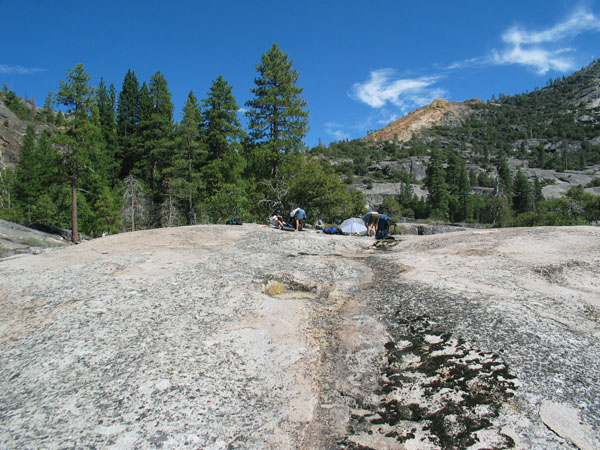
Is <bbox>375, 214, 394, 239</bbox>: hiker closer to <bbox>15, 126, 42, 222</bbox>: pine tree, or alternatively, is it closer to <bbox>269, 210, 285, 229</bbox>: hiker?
<bbox>269, 210, 285, 229</bbox>: hiker

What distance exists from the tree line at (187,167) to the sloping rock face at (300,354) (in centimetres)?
1873

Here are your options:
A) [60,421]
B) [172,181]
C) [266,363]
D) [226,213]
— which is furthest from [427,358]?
[172,181]

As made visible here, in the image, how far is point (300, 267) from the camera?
7797 mm

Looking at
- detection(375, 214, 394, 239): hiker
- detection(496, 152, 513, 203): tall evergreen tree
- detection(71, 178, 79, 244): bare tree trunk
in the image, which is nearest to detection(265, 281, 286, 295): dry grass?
detection(375, 214, 394, 239): hiker

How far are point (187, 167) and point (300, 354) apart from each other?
107 ft

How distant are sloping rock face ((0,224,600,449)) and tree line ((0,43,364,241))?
18.7 metres

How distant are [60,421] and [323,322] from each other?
3.22m

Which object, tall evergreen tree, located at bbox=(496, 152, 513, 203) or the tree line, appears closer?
the tree line

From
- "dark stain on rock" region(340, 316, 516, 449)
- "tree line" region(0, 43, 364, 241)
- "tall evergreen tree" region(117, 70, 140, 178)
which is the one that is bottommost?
Answer: "dark stain on rock" region(340, 316, 516, 449)

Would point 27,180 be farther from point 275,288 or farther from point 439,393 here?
point 439,393

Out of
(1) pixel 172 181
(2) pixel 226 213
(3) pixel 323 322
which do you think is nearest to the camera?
(3) pixel 323 322

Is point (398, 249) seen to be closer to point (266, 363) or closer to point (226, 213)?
point (266, 363)

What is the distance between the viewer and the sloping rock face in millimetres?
3121

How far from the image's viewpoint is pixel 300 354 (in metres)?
4.39
